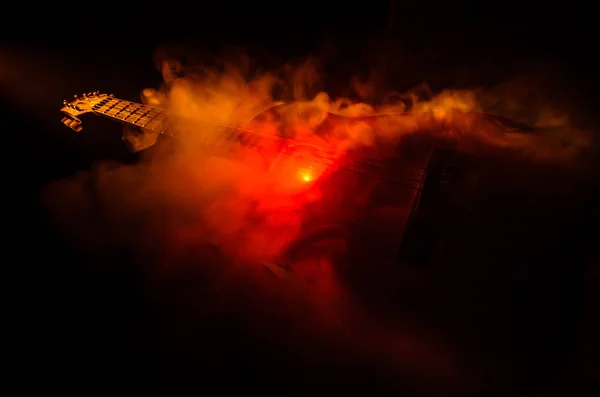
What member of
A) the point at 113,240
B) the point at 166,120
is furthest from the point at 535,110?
the point at 113,240

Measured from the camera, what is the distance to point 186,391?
60.5 inches

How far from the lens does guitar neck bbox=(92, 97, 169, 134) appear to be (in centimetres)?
228

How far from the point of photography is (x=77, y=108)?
2.45m

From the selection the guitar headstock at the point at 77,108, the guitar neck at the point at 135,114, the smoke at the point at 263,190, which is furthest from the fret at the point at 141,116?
the guitar headstock at the point at 77,108

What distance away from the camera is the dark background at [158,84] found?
Answer: 4.67ft

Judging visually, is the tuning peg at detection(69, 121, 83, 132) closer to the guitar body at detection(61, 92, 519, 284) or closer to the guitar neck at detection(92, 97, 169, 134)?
the guitar body at detection(61, 92, 519, 284)

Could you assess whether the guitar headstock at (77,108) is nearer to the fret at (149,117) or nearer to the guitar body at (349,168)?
the guitar body at (349,168)

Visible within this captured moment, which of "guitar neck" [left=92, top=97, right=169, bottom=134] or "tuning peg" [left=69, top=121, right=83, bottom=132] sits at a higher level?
"guitar neck" [left=92, top=97, right=169, bottom=134]

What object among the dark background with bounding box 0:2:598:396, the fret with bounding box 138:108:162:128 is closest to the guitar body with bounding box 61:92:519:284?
the fret with bounding box 138:108:162:128

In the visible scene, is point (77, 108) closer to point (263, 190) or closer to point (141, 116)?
point (141, 116)

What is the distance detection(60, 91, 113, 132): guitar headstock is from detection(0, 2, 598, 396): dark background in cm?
32

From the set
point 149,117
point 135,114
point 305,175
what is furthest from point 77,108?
point 305,175

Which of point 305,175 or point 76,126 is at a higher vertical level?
point 305,175

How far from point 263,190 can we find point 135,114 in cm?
120
